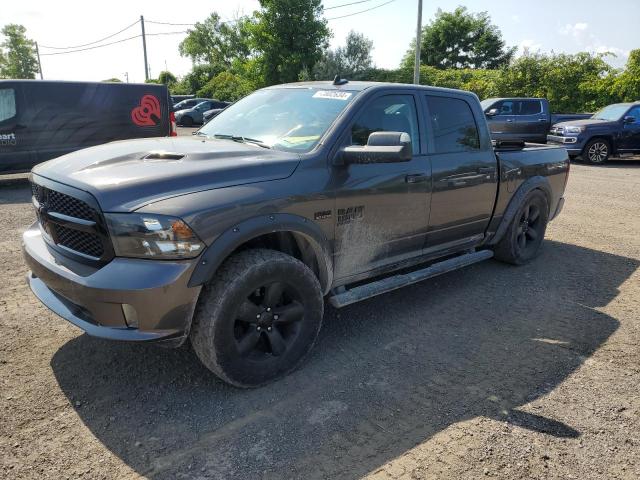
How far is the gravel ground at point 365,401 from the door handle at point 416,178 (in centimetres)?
116

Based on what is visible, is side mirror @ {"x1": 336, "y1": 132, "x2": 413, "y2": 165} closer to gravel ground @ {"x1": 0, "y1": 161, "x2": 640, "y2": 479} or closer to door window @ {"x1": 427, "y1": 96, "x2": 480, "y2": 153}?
door window @ {"x1": 427, "y1": 96, "x2": 480, "y2": 153}

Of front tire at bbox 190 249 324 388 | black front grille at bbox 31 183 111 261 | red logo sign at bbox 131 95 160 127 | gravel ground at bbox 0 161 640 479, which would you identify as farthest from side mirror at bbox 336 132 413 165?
red logo sign at bbox 131 95 160 127

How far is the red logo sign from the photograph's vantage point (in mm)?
10883

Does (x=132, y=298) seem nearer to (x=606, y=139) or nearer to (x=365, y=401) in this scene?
(x=365, y=401)

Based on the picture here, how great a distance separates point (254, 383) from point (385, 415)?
2.68 ft

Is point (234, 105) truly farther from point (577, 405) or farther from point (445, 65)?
point (445, 65)

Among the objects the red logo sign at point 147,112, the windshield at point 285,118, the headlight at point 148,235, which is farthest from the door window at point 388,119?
the red logo sign at point 147,112

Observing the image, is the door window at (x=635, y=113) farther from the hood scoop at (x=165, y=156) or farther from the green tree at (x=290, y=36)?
the green tree at (x=290, y=36)

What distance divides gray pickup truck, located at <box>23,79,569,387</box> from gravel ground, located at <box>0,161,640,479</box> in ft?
1.20

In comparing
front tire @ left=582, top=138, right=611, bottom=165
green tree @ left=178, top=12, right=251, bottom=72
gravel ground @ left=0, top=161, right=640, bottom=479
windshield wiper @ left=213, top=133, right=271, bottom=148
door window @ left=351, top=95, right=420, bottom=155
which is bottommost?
gravel ground @ left=0, top=161, right=640, bottom=479

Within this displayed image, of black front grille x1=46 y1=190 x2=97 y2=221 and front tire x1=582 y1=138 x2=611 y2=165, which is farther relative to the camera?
front tire x1=582 y1=138 x2=611 y2=165

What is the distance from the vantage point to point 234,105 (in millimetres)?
4453

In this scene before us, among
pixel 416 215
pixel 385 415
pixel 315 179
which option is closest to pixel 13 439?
pixel 385 415

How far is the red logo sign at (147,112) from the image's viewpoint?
10.9m
